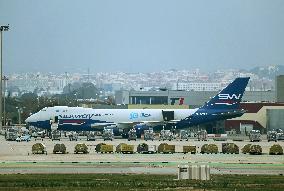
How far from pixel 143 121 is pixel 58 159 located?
60861mm

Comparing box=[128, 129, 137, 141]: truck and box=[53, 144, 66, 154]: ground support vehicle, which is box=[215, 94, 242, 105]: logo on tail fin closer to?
box=[128, 129, 137, 141]: truck

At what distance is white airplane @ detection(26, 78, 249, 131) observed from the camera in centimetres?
13375

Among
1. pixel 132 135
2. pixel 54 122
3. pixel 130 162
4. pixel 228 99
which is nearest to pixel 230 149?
pixel 130 162

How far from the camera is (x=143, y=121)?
136m

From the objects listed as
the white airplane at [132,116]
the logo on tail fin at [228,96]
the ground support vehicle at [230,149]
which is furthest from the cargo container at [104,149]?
the logo on tail fin at [228,96]

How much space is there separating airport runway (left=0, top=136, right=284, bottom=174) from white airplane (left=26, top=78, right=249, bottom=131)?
147ft

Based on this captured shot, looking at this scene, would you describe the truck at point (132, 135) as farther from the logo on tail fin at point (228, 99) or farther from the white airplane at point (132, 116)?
the logo on tail fin at point (228, 99)

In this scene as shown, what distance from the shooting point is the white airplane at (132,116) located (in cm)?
13375

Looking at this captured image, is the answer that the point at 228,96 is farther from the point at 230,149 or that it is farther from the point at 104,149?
the point at 104,149

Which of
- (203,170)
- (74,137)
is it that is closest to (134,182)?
(203,170)

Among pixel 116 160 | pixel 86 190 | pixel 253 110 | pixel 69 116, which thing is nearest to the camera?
pixel 86 190

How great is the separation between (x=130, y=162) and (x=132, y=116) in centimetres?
6373

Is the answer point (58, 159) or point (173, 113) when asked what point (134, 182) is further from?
point (173, 113)

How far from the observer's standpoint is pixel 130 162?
7206cm
